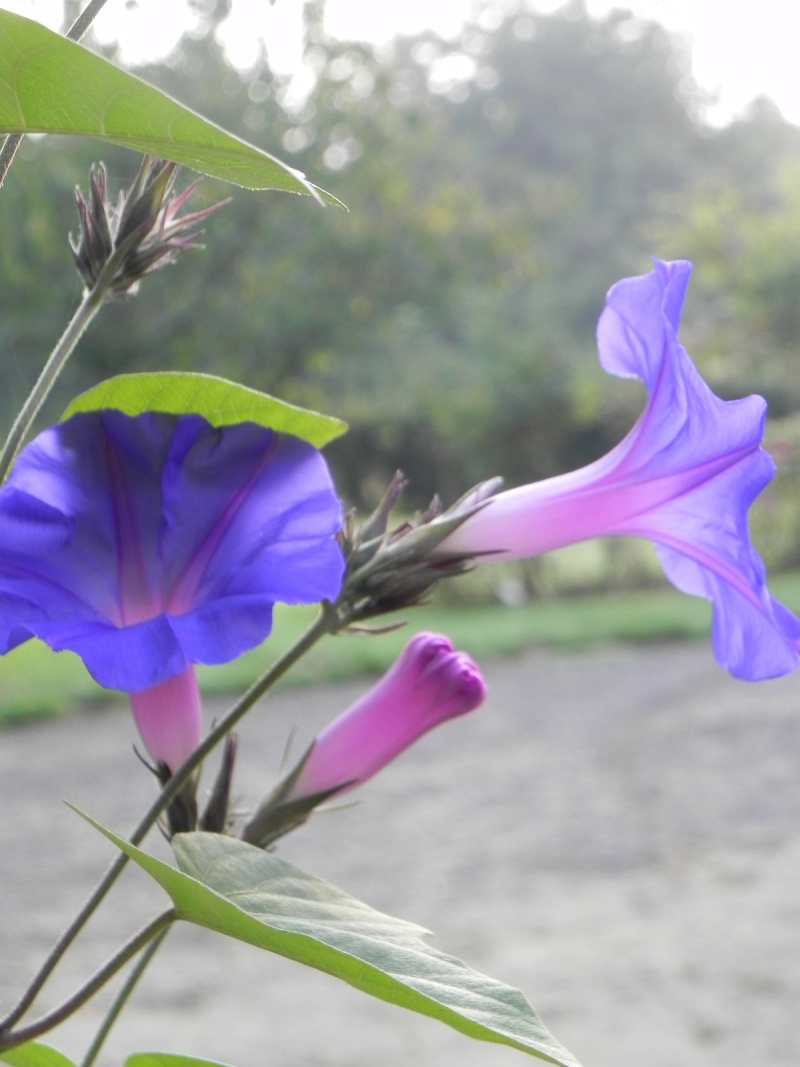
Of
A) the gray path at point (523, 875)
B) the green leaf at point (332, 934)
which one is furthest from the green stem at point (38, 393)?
the gray path at point (523, 875)

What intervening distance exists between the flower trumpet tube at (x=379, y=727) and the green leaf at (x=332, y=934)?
106 millimetres

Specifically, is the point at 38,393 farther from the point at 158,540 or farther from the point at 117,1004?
the point at 117,1004

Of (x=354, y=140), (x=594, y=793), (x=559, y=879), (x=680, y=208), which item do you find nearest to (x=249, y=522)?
(x=559, y=879)

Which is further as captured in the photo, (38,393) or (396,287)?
(396,287)

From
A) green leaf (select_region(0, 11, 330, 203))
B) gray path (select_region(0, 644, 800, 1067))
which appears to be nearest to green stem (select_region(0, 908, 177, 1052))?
green leaf (select_region(0, 11, 330, 203))

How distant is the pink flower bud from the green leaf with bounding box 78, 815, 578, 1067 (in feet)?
0.37

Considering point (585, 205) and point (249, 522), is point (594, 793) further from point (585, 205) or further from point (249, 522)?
point (585, 205)

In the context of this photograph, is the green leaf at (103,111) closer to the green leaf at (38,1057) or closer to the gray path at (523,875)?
the green leaf at (38,1057)

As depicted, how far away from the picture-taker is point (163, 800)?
0.43 meters

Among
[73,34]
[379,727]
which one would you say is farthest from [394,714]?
[73,34]

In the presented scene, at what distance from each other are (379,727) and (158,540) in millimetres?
184

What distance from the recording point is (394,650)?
655 cm

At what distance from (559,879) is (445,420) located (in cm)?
572

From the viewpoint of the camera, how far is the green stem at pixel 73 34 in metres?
0.40
